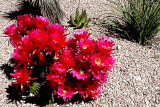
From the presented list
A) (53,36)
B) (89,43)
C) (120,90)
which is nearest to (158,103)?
(120,90)

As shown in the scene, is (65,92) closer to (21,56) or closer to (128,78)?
(21,56)

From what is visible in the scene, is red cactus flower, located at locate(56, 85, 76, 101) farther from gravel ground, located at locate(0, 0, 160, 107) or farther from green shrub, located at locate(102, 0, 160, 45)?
green shrub, located at locate(102, 0, 160, 45)

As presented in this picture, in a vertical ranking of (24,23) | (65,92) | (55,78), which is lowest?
(65,92)

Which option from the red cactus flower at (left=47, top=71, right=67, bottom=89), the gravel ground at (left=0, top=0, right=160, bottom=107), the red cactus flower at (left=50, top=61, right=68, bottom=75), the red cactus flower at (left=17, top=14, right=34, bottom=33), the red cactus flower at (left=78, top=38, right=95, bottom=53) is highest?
the red cactus flower at (left=17, top=14, right=34, bottom=33)

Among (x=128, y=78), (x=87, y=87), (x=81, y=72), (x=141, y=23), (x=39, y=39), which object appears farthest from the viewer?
(x=141, y=23)

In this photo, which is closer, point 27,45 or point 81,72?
point 27,45

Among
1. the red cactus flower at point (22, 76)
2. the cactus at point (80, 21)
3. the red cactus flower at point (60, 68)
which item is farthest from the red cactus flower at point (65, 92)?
the cactus at point (80, 21)

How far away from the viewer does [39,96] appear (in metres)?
1.89

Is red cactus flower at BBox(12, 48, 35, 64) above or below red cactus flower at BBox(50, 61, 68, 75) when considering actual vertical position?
above

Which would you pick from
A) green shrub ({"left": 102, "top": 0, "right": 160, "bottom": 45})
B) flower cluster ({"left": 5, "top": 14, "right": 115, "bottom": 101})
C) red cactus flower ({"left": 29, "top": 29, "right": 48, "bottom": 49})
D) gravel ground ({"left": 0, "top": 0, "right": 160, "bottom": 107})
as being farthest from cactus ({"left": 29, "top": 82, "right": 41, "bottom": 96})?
green shrub ({"left": 102, "top": 0, "right": 160, "bottom": 45})

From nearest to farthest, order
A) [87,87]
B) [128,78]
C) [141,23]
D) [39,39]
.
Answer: [39,39] → [87,87] → [128,78] → [141,23]

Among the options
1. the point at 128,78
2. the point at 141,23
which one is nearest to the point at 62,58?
the point at 128,78

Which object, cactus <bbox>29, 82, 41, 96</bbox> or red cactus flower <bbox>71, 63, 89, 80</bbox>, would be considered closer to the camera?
red cactus flower <bbox>71, 63, 89, 80</bbox>

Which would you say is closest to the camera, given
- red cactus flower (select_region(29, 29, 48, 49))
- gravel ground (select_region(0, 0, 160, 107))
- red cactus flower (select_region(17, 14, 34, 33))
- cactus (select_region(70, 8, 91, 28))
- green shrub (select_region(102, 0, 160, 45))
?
red cactus flower (select_region(29, 29, 48, 49))
